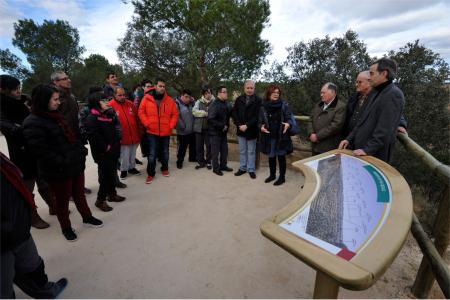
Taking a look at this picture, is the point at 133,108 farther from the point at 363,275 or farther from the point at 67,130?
the point at 363,275

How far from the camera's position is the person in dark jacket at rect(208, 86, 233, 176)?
14.2ft

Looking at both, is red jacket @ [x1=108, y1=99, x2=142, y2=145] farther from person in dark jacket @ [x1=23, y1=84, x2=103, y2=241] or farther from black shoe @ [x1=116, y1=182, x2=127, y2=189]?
A: person in dark jacket @ [x1=23, y1=84, x2=103, y2=241]

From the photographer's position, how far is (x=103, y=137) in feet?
9.67

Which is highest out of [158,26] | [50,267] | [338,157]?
[158,26]

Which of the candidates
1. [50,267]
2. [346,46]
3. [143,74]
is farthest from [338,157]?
[143,74]

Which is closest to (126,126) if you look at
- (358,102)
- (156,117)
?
(156,117)

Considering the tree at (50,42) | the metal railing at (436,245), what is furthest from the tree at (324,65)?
the tree at (50,42)

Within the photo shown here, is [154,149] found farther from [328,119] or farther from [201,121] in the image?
[328,119]

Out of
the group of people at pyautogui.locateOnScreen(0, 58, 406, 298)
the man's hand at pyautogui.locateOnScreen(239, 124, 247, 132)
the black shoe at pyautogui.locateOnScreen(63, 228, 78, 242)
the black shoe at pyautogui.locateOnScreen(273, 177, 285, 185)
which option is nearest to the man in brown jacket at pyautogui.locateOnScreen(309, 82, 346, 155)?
the group of people at pyautogui.locateOnScreen(0, 58, 406, 298)

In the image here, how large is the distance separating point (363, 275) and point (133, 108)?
3.92 m

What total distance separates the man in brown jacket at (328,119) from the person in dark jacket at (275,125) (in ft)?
1.61

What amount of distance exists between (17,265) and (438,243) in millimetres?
3070

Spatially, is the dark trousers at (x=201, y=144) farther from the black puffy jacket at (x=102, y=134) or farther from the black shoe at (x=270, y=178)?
the black puffy jacket at (x=102, y=134)

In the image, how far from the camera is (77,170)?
95.0 inches
